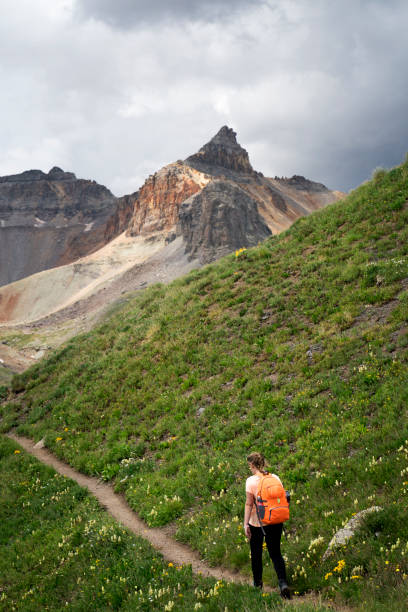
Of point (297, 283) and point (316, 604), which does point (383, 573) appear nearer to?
point (316, 604)

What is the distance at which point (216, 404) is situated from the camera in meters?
12.5

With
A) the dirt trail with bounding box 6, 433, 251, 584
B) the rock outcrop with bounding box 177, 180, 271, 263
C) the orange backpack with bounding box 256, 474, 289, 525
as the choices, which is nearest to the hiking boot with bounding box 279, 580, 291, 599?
the orange backpack with bounding box 256, 474, 289, 525

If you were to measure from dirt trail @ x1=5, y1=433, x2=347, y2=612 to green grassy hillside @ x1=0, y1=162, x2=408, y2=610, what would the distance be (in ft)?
0.70

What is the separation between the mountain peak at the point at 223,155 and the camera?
411ft

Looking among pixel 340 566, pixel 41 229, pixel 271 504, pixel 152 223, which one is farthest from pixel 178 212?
pixel 41 229

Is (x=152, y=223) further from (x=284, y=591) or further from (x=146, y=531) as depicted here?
(x=284, y=591)

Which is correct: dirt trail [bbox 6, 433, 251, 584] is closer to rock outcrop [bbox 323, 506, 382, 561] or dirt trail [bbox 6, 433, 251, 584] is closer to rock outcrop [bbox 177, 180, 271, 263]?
rock outcrop [bbox 323, 506, 382, 561]

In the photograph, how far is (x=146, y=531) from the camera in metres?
8.68

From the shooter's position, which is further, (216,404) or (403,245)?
(403,245)

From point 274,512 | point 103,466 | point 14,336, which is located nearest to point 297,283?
point 103,466

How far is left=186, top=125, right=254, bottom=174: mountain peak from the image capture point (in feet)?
411

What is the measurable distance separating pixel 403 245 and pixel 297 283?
14.5ft

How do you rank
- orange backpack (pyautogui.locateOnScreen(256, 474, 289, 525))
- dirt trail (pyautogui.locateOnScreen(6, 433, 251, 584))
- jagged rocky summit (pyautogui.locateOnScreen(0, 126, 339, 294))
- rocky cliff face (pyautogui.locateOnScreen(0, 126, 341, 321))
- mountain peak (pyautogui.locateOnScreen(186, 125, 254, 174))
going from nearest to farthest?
orange backpack (pyautogui.locateOnScreen(256, 474, 289, 525)) → dirt trail (pyautogui.locateOnScreen(6, 433, 251, 584)) → jagged rocky summit (pyautogui.locateOnScreen(0, 126, 339, 294)) → rocky cliff face (pyautogui.locateOnScreen(0, 126, 341, 321)) → mountain peak (pyautogui.locateOnScreen(186, 125, 254, 174))

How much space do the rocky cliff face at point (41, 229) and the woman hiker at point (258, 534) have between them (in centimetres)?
15971
